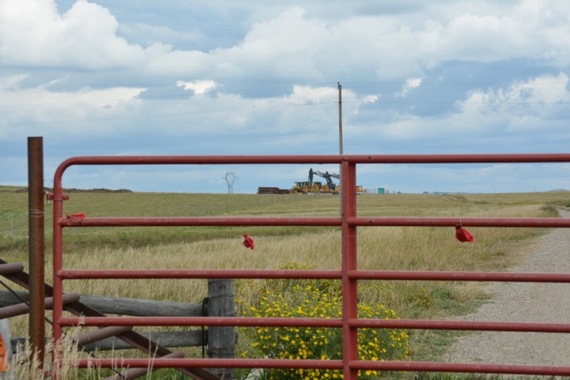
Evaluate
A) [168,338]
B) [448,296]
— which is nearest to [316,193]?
[448,296]

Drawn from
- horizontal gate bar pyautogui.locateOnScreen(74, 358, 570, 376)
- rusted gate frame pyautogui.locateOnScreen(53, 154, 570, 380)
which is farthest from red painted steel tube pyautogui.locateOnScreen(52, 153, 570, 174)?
horizontal gate bar pyautogui.locateOnScreen(74, 358, 570, 376)

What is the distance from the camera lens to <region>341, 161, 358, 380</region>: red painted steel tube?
21.2 feet

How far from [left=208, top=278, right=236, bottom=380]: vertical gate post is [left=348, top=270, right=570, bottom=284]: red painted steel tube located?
199 cm

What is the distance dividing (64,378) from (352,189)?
2.22 meters

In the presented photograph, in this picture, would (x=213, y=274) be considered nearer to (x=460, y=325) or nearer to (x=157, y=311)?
(x=460, y=325)

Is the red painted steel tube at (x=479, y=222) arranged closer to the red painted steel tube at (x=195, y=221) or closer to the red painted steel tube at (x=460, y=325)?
the red painted steel tube at (x=195, y=221)

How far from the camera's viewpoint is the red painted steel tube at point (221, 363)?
6609 mm

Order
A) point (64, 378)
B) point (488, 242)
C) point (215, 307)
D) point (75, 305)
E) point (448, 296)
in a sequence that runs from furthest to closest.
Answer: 1. point (488, 242)
2. point (448, 296)
3. point (215, 307)
4. point (75, 305)
5. point (64, 378)

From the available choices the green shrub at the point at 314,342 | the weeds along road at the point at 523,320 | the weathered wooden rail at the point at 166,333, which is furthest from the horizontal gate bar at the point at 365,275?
the weeds along road at the point at 523,320

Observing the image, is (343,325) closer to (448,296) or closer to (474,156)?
(474,156)

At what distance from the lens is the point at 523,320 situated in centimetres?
1461

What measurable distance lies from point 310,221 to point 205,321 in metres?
0.98

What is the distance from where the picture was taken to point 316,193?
426 ft

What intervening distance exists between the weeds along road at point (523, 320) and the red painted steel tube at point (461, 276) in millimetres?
4824
